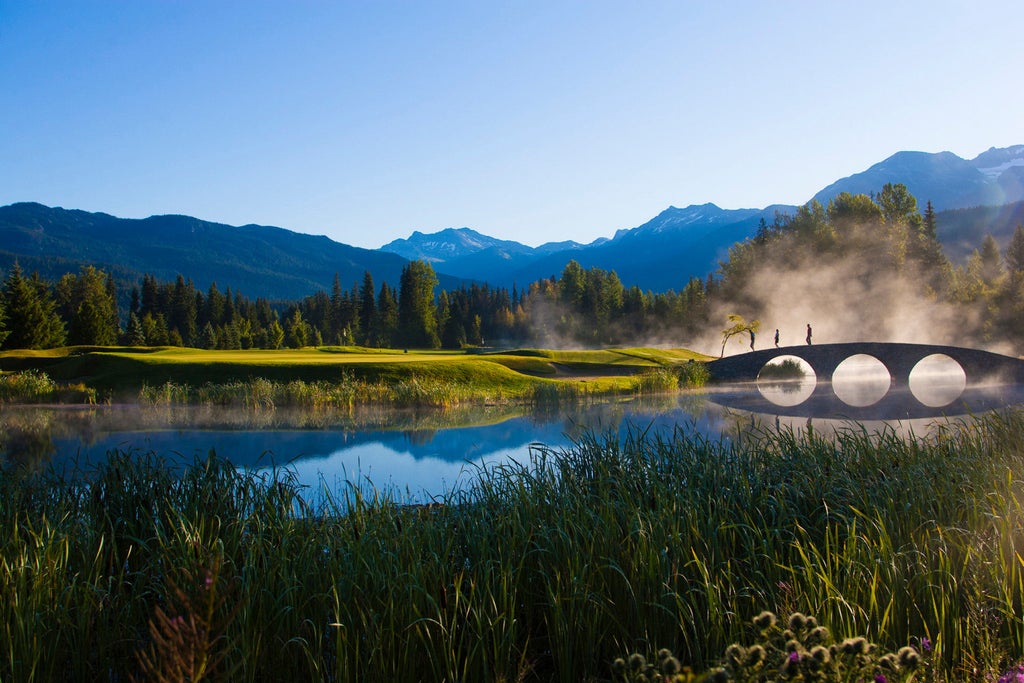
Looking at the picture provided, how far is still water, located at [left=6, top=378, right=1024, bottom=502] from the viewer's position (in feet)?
42.5

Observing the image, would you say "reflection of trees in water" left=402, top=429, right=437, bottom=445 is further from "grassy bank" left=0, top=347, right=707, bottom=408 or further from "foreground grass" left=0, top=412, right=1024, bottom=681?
"foreground grass" left=0, top=412, right=1024, bottom=681

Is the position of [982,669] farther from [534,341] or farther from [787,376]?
[534,341]

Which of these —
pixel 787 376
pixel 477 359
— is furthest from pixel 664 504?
pixel 787 376

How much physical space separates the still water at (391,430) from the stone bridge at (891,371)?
314 mm

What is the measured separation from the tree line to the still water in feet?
89.1

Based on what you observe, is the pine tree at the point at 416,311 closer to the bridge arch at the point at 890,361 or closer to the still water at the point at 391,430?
the bridge arch at the point at 890,361

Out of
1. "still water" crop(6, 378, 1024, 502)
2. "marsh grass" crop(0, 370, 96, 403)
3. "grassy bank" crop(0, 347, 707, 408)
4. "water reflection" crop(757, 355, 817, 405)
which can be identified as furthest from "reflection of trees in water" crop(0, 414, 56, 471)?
"water reflection" crop(757, 355, 817, 405)

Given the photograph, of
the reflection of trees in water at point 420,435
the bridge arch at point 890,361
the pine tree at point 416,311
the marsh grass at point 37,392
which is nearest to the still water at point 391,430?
the reflection of trees in water at point 420,435

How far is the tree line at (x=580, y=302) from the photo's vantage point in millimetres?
48344

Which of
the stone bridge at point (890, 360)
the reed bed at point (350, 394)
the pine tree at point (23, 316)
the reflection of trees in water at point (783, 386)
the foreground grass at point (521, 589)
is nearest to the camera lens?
the foreground grass at point (521, 589)

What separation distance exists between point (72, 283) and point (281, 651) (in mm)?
77309

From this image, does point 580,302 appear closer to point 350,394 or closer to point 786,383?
point 786,383

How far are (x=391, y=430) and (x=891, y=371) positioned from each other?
25856 mm

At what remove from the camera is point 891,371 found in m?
33.0
